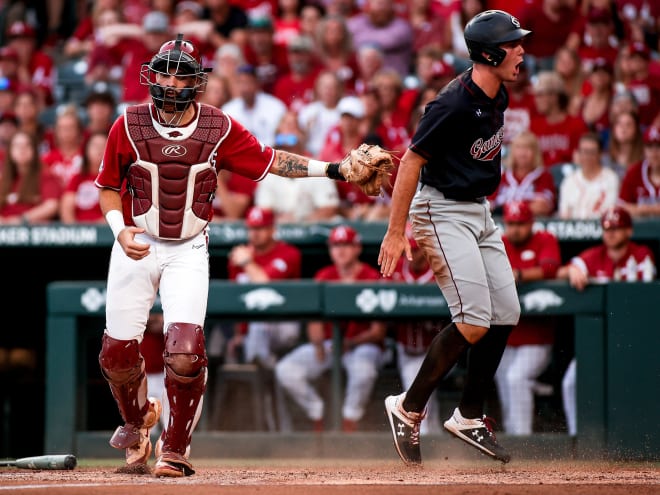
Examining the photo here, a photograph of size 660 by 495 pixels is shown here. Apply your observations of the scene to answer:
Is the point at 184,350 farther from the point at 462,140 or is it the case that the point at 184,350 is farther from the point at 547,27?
the point at 547,27

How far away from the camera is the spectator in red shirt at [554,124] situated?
9.43m

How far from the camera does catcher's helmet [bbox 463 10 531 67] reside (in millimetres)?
5078

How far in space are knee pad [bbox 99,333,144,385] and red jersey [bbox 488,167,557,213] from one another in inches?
161

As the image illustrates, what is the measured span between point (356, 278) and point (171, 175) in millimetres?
3102

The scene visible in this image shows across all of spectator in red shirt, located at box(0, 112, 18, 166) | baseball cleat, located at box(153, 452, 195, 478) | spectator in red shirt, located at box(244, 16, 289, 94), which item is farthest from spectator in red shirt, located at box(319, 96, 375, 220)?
baseball cleat, located at box(153, 452, 195, 478)

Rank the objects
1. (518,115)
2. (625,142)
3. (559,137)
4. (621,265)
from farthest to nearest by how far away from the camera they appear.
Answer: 1. (518,115)
2. (559,137)
3. (625,142)
4. (621,265)

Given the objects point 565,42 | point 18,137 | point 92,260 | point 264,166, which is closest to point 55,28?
point 18,137

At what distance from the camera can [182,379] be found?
200 inches

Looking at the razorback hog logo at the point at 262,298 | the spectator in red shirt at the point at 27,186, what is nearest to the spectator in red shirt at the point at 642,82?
the razorback hog logo at the point at 262,298

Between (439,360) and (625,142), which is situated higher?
(625,142)

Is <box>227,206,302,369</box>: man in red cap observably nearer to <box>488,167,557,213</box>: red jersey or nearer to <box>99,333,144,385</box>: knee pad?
<box>488,167,557,213</box>: red jersey

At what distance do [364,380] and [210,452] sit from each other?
1189mm

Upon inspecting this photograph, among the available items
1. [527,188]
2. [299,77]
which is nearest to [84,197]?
[299,77]

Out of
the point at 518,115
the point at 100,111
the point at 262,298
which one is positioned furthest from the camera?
the point at 100,111
